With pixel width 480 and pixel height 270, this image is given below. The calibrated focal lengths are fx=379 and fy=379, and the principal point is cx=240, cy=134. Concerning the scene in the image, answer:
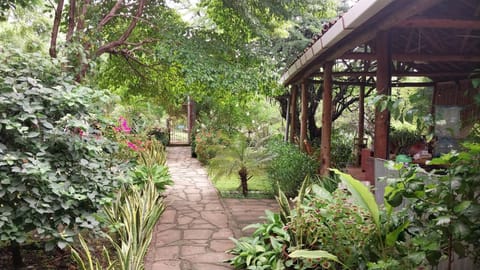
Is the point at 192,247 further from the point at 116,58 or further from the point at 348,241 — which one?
the point at 116,58

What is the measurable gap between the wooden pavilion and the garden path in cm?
154

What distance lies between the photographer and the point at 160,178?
624 cm

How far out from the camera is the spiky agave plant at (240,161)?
6.79 meters

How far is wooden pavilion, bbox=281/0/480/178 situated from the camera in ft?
11.2

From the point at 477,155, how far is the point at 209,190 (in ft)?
19.3

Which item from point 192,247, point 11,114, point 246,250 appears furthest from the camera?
point 192,247

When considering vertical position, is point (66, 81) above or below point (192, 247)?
above

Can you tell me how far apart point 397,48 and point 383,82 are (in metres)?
3.09

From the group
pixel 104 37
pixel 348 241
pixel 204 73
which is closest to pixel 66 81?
pixel 204 73

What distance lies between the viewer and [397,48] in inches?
258

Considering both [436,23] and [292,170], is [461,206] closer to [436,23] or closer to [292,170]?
[436,23]

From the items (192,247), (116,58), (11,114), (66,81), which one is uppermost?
(116,58)

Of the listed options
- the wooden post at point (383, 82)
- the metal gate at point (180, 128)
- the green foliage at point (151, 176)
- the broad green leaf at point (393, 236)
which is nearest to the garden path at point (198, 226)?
the green foliage at point (151, 176)

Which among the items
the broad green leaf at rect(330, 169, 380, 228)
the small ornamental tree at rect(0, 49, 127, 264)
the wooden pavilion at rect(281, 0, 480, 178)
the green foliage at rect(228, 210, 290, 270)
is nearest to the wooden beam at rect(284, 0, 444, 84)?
the wooden pavilion at rect(281, 0, 480, 178)
